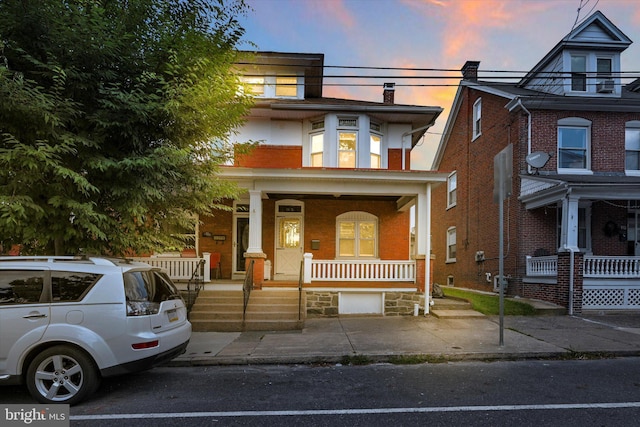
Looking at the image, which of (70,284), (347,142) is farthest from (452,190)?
(70,284)

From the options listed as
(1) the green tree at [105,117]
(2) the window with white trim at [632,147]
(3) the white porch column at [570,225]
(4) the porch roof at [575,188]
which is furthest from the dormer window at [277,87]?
(2) the window with white trim at [632,147]

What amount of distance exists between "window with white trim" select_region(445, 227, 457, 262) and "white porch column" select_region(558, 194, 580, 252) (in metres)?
8.18

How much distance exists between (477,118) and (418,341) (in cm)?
1295

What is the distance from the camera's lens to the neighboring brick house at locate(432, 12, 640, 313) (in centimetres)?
1096

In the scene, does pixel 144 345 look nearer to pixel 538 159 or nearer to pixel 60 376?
pixel 60 376

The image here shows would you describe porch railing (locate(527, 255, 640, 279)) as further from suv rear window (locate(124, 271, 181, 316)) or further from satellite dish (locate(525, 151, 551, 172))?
suv rear window (locate(124, 271, 181, 316))

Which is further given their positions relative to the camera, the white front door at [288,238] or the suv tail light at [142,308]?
the white front door at [288,238]

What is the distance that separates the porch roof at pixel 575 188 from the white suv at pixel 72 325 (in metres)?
11.2

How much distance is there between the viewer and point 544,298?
1159 centimetres

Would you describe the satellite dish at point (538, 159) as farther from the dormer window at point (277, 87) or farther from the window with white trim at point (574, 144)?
the dormer window at point (277, 87)

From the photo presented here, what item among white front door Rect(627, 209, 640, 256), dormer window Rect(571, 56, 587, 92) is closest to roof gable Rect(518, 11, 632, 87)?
dormer window Rect(571, 56, 587, 92)

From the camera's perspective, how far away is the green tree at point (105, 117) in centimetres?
521

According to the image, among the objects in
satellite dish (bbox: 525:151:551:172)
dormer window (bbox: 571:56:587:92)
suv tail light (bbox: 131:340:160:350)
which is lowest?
suv tail light (bbox: 131:340:160:350)

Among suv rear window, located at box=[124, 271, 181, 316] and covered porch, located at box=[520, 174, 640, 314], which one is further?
covered porch, located at box=[520, 174, 640, 314]
